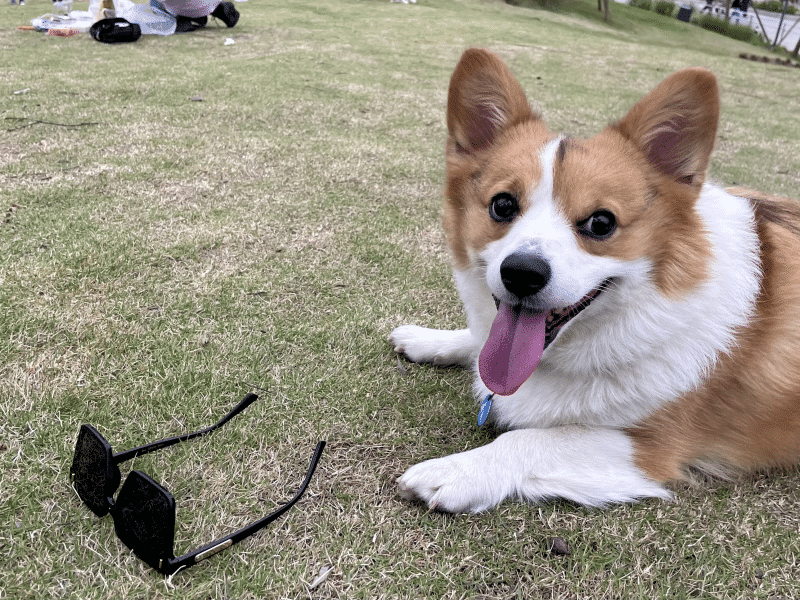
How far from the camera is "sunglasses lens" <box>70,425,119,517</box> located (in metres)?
1.37

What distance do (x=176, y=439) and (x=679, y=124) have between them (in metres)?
1.72

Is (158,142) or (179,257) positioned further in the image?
(158,142)

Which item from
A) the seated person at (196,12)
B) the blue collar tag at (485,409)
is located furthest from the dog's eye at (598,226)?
the seated person at (196,12)

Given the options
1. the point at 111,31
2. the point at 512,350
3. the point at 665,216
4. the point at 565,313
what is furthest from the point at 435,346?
the point at 111,31

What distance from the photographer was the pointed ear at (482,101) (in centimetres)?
177

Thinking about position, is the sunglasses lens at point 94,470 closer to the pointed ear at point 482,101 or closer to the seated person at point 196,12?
the pointed ear at point 482,101

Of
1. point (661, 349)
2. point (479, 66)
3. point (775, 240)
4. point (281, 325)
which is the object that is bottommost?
point (281, 325)

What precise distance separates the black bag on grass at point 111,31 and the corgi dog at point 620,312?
8.06 m

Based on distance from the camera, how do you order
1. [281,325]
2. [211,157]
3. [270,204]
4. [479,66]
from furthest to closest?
[211,157] → [270,204] → [281,325] → [479,66]

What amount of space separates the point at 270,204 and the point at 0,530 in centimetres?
238

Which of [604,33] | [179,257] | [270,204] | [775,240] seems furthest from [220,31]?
[604,33]

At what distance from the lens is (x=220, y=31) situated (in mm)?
9664

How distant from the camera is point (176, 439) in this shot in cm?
168

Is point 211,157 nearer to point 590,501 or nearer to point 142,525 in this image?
point 142,525
